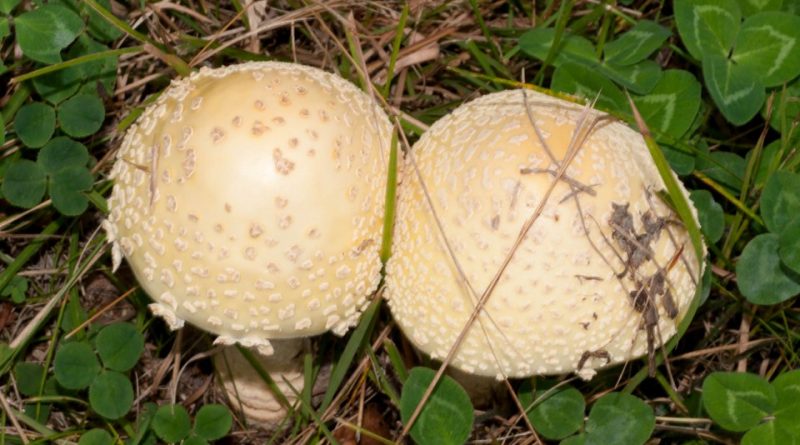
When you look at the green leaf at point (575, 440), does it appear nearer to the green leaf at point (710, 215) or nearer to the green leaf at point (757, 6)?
the green leaf at point (710, 215)

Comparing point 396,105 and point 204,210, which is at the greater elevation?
point 204,210

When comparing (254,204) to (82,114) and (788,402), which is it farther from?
(788,402)

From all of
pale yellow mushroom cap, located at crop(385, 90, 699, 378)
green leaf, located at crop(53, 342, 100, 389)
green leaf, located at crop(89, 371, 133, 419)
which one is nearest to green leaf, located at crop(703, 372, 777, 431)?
pale yellow mushroom cap, located at crop(385, 90, 699, 378)

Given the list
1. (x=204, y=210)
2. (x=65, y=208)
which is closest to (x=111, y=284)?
(x=65, y=208)

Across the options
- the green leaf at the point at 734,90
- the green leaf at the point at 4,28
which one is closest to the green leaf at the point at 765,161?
the green leaf at the point at 734,90

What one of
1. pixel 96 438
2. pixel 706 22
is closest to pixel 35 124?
pixel 96 438

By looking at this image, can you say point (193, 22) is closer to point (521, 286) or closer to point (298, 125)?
point (298, 125)
